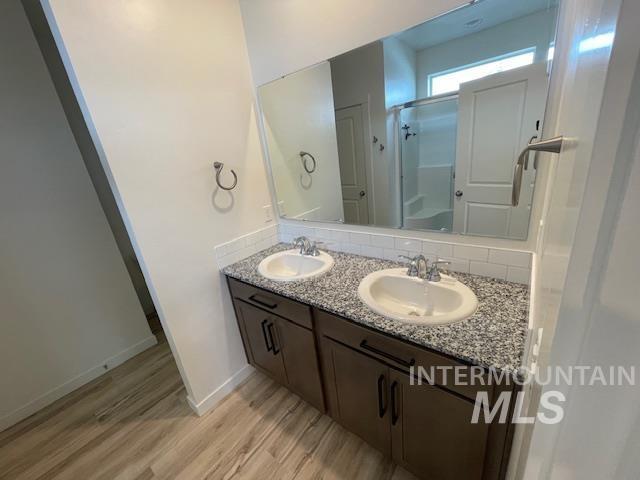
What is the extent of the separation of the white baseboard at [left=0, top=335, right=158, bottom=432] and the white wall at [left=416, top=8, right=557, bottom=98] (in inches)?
106

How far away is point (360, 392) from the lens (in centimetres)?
120

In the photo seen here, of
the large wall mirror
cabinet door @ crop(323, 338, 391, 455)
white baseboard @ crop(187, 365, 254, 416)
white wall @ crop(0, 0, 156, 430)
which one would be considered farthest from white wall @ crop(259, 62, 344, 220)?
white wall @ crop(0, 0, 156, 430)

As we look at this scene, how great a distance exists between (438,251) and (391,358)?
1.90ft

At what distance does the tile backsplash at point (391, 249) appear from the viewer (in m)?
1.15

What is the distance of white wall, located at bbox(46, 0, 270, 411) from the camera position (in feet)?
3.75

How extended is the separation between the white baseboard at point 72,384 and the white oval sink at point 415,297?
209cm

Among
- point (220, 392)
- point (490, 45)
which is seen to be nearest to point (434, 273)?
point (490, 45)

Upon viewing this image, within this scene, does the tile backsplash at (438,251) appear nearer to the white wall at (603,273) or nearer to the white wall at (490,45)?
the white wall at (490,45)

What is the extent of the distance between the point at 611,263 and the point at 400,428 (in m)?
1.19

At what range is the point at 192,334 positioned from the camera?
A: 5.15 feet

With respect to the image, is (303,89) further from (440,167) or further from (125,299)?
(125,299)

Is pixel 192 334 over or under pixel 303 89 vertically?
under

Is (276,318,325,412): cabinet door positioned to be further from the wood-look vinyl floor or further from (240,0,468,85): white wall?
(240,0,468,85): white wall

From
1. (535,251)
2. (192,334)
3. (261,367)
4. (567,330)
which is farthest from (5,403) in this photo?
(535,251)
